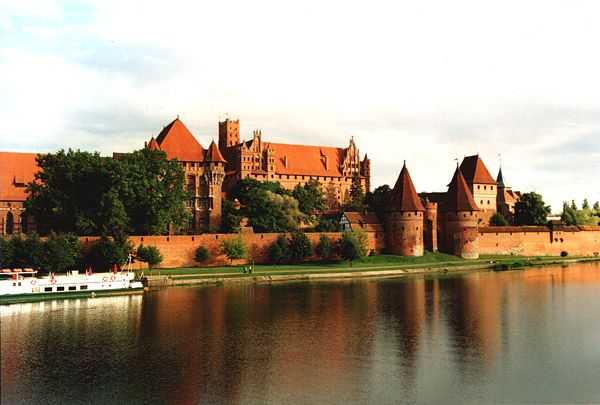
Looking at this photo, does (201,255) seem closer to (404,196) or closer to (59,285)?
(59,285)

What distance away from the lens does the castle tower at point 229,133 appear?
245 feet

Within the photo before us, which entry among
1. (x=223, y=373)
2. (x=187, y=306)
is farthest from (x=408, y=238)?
(x=223, y=373)

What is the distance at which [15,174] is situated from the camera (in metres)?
53.5

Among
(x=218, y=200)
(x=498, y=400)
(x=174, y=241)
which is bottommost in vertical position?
(x=498, y=400)

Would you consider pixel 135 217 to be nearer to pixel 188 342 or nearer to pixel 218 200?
pixel 218 200

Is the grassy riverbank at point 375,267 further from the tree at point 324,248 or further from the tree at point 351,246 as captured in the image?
the tree at point 324,248

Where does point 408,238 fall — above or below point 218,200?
below

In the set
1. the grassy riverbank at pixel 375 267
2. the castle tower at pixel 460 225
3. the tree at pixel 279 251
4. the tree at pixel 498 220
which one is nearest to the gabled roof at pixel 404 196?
the castle tower at pixel 460 225

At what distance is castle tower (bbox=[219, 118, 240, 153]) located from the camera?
74.7 meters

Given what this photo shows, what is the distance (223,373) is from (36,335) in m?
7.74

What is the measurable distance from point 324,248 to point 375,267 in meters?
3.90

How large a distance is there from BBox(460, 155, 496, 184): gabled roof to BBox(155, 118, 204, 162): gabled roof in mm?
28391

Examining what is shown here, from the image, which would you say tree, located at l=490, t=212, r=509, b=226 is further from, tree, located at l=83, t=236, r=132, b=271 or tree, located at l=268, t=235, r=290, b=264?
tree, located at l=83, t=236, r=132, b=271

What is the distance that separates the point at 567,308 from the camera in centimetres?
2680
